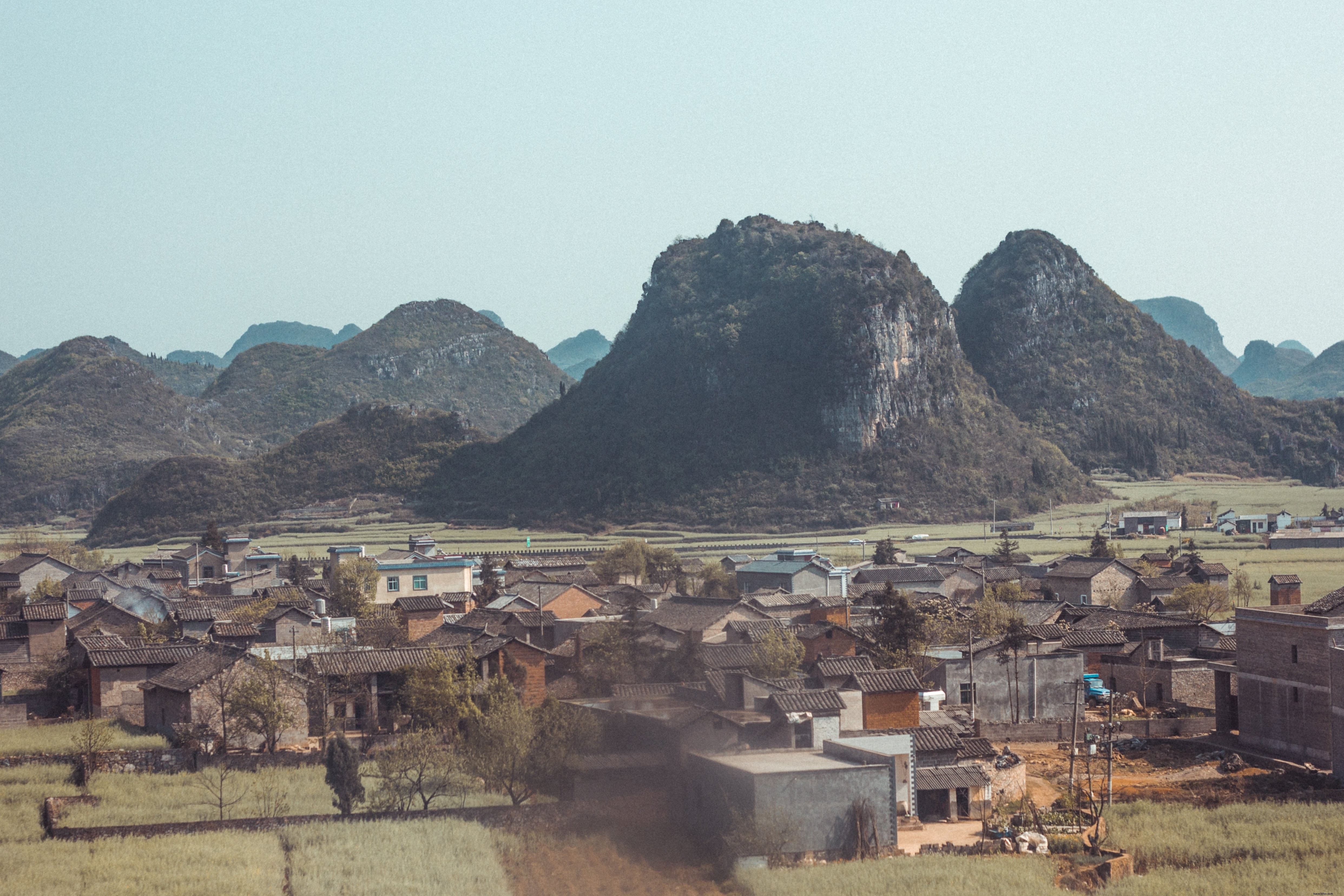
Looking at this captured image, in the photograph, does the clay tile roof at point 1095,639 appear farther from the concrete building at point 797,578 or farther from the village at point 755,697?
the concrete building at point 797,578

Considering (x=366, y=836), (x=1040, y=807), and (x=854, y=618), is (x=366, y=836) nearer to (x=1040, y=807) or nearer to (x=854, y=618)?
(x=1040, y=807)

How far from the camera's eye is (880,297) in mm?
152000

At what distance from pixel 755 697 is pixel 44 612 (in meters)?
29.8

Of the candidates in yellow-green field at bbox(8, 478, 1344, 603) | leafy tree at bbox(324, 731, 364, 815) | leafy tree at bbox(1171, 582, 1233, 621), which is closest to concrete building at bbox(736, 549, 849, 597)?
leafy tree at bbox(1171, 582, 1233, 621)

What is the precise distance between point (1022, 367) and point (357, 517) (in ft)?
328

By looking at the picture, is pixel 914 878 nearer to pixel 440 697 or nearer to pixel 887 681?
pixel 887 681

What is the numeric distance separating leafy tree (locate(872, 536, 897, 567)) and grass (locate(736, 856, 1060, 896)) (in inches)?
2104

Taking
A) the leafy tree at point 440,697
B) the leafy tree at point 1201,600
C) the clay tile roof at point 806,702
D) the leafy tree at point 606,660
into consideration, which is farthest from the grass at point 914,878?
the leafy tree at point 1201,600

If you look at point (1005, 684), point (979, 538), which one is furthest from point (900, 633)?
point (979, 538)

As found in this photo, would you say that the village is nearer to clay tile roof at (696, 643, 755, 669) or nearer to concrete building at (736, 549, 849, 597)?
clay tile roof at (696, 643, 755, 669)

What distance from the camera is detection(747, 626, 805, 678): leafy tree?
3881 centimetres

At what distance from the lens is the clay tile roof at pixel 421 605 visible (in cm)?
5247

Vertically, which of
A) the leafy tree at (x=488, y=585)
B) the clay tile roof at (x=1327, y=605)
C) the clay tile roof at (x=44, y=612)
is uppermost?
the clay tile roof at (x=1327, y=605)

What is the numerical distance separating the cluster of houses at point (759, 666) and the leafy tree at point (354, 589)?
3.37ft
